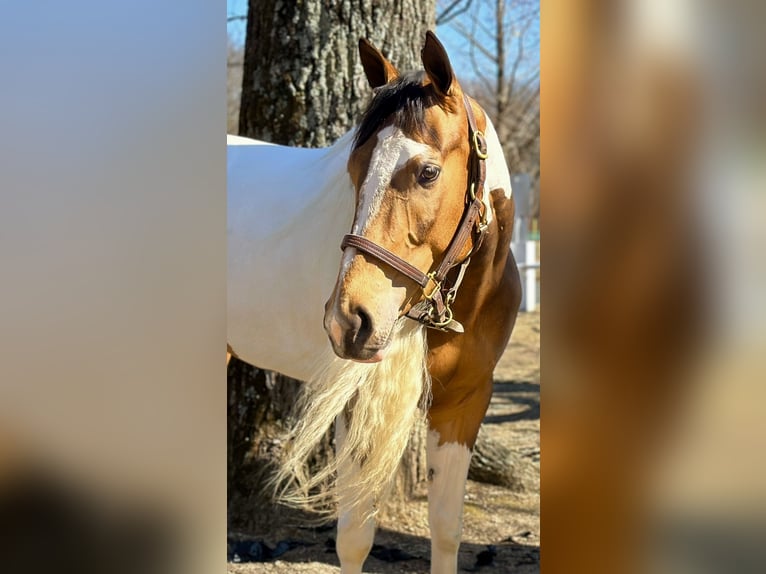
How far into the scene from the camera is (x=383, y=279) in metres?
1.73

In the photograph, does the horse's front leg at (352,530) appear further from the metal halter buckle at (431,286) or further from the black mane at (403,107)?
the black mane at (403,107)

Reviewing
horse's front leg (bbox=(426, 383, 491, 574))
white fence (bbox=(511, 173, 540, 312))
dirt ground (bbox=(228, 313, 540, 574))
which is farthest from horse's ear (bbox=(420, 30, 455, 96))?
white fence (bbox=(511, 173, 540, 312))

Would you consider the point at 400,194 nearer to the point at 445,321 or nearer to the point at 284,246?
the point at 445,321

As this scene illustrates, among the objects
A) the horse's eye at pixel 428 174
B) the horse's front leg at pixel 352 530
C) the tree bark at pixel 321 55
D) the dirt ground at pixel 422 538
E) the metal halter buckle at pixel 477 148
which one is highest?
the tree bark at pixel 321 55

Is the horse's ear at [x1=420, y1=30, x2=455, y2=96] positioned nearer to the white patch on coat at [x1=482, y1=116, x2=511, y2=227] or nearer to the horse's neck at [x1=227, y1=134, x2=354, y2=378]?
the white patch on coat at [x1=482, y1=116, x2=511, y2=227]

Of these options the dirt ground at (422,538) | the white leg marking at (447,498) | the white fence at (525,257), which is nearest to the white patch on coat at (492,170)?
the white leg marking at (447,498)

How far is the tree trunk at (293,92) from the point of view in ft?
10.0

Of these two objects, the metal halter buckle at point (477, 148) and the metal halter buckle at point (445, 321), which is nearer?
the metal halter buckle at point (477, 148)
